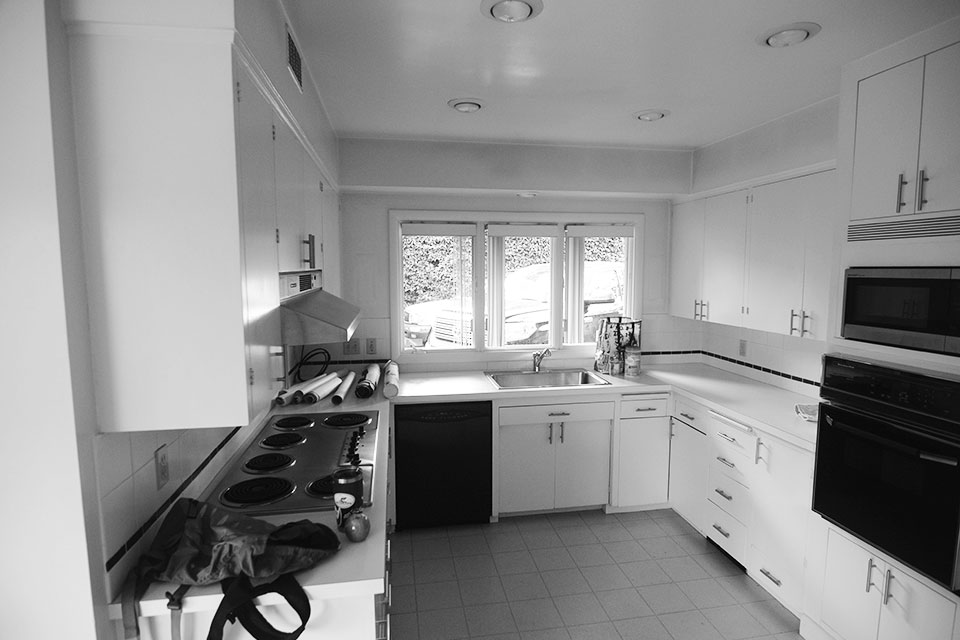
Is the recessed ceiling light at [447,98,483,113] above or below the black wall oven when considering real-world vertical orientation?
above

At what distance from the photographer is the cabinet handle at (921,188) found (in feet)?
6.30

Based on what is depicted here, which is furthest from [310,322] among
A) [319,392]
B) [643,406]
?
[643,406]

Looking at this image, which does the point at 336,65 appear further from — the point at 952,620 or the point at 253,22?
the point at 952,620

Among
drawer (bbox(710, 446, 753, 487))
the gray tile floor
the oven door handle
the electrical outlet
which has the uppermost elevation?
the electrical outlet

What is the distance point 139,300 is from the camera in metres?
1.27

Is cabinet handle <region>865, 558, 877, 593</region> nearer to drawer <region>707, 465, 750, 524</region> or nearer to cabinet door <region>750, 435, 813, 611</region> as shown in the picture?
cabinet door <region>750, 435, 813, 611</region>

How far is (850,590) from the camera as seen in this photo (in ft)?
7.43

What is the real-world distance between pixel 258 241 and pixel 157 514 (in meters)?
0.86

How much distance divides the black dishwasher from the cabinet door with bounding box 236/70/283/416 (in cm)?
169

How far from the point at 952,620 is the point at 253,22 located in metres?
2.85

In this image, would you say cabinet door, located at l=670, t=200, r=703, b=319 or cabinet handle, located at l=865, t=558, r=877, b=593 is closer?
cabinet handle, located at l=865, t=558, r=877, b=593

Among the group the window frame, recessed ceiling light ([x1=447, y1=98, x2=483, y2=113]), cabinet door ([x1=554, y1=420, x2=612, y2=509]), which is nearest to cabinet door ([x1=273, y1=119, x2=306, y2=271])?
recessed ceiling light ([x1=447, y1=98, x2=483, y2=113])

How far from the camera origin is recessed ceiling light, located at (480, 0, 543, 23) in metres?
1.75

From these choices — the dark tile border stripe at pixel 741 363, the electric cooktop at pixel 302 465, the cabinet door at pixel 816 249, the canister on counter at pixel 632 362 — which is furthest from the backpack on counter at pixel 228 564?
the dark tile border stripe at pixel 741 363
